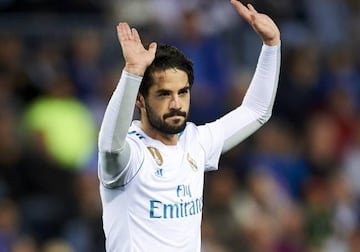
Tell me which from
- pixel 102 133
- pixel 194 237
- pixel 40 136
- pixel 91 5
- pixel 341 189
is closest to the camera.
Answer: pixel 102 133

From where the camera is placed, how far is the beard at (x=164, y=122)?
6.98 metres

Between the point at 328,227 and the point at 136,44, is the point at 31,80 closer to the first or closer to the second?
the point at 328,227

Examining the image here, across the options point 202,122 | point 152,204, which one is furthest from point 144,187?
point 202,122

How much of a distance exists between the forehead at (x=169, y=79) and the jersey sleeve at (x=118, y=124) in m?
0.31

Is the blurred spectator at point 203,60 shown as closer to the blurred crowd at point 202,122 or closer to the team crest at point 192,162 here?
the blurred crowd at point 202,122

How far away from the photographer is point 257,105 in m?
7.70

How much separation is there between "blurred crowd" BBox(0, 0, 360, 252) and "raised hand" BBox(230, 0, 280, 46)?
14.0 feet

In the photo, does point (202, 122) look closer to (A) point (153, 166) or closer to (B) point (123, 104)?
(A) point (153, 166)

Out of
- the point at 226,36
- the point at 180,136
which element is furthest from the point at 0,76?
the point at 180,136

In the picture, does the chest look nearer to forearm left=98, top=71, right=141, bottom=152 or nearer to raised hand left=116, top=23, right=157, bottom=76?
forearm left=98, top=71, right=141, bottom=152

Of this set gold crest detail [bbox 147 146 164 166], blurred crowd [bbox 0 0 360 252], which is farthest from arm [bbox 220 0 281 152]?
blurred crowd [bbox 0 0 360 252]

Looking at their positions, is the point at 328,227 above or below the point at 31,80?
below

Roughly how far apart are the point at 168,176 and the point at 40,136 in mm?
5882

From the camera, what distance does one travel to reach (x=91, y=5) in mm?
14734
